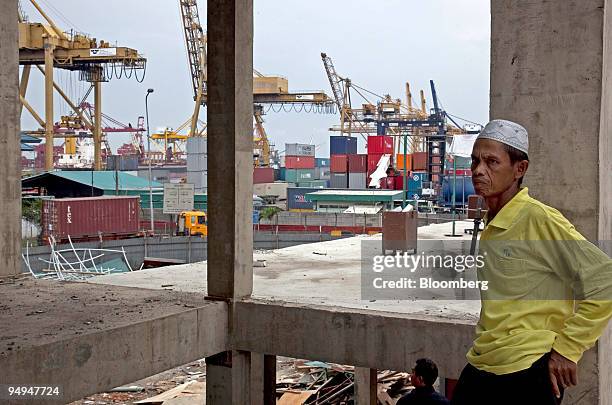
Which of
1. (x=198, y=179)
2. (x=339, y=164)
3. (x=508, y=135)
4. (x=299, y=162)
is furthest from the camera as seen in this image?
(x=299, y=162)

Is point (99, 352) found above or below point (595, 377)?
below

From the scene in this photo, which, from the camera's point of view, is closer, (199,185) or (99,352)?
(99,352)

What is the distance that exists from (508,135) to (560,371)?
821 millimetres

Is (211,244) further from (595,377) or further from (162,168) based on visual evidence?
(162,168)

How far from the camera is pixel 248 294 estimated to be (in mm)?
9289

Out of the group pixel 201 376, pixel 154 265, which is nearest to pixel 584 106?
pixel 201 376

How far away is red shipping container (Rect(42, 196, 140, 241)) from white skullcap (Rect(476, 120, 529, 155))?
2809 centimetres

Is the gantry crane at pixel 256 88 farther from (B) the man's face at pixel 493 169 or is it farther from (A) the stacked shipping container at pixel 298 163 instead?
(B) the man's face at pixel 493 169

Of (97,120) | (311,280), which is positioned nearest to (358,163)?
(97,120)

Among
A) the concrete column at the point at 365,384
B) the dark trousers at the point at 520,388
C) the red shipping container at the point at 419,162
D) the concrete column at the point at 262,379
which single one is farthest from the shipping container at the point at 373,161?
the dark trousers at the point at 520,388

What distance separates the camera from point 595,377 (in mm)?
4906

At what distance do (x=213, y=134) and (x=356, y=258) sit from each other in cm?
587

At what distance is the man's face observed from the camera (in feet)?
7.93

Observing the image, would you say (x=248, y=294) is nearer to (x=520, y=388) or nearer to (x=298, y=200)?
(x=520, y=388)
